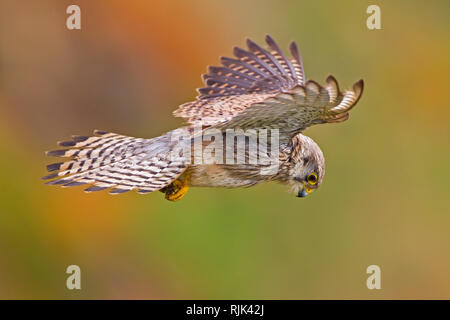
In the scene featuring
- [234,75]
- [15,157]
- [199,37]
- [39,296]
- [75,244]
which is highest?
[199,37]

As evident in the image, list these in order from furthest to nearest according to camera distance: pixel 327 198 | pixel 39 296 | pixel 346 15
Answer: pixel 346 15 → pixel 327 198 → pixel 39 296

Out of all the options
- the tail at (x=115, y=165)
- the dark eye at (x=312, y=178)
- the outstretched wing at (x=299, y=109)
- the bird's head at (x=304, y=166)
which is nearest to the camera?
the outstretched wing at (x=299, y=109)

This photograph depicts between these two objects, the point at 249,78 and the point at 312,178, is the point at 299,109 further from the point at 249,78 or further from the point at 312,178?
the point at 249,78

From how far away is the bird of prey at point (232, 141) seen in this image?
14.4 ft


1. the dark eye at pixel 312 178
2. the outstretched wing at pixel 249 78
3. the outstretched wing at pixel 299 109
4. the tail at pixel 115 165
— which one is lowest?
the dark eye at pixel 312 178

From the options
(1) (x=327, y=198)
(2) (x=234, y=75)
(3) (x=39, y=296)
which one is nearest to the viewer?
(2) (x=234, y=75)

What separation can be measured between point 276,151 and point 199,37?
405cm

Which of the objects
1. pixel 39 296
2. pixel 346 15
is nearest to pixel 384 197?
pixel 346 15

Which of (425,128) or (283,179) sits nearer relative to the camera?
(283,179)

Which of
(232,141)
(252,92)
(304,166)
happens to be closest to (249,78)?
(252,92)

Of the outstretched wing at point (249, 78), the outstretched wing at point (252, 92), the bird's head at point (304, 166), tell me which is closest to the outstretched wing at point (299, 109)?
the outstretched wing at point (252, 92)

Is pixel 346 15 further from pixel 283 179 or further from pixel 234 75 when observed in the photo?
pixel 283 179

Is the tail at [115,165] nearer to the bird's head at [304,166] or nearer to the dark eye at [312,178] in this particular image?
the bird's head at [304,166]

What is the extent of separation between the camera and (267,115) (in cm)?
453
